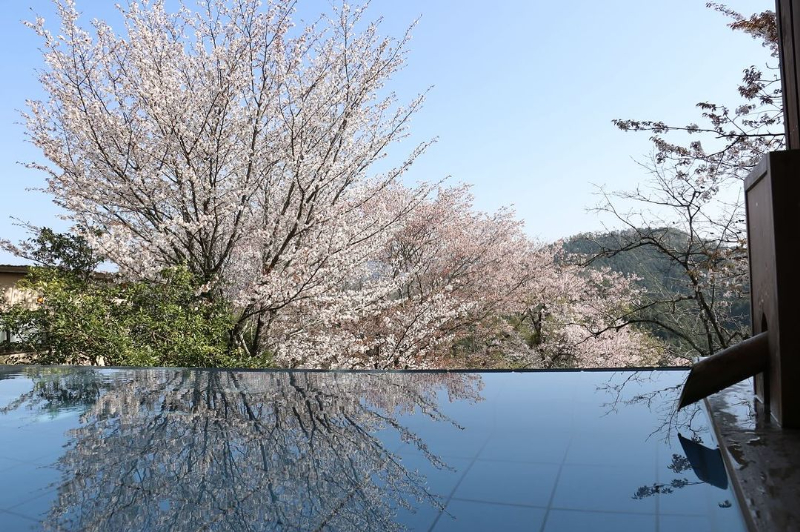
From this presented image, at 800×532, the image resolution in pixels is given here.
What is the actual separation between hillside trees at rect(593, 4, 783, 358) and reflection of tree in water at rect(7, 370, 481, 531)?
386 cm

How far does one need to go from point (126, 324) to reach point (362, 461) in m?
3.81

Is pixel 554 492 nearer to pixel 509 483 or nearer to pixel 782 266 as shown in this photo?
pixel 509 483

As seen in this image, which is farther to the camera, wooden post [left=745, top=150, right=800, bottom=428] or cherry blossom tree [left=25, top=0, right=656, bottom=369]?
cherry blossom tree [left=25, top=0, right=656, bottom=369]

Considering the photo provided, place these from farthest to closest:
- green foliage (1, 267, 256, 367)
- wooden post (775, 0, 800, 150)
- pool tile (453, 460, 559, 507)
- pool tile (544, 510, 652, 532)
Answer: green foliage (1, 267, 256, 367), wooden post (775, 0, 800, 150), pool tile (453, 460, 559, 507), pool tile (544, 510, 652, 532)

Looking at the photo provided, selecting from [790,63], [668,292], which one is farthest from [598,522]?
[668,292]

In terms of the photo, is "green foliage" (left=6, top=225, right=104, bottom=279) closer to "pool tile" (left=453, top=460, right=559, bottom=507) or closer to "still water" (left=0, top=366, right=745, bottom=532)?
"still water" (left=0, top=366, right=745, bottom=532)

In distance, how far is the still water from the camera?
34.1 inches

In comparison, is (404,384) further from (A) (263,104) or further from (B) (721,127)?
(B) (721,127)

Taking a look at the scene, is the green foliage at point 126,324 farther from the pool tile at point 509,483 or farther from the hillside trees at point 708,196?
the hillside trees at point 708,196

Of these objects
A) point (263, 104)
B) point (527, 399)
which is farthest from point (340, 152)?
point (527, 399)

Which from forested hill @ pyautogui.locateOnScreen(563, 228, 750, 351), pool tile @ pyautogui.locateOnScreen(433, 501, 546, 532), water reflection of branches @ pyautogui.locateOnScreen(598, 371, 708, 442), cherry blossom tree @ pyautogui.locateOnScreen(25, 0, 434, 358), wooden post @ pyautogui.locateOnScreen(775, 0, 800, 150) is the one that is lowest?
water reflection of branches @ pyautogui.locateOnScreen(598, 371, 708, 442)

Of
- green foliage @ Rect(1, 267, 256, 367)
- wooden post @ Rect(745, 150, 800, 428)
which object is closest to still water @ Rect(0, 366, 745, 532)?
wooden post @ Rect(745, 150, 800, 428)

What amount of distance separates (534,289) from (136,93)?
6.19m

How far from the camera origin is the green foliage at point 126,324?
4.22m
